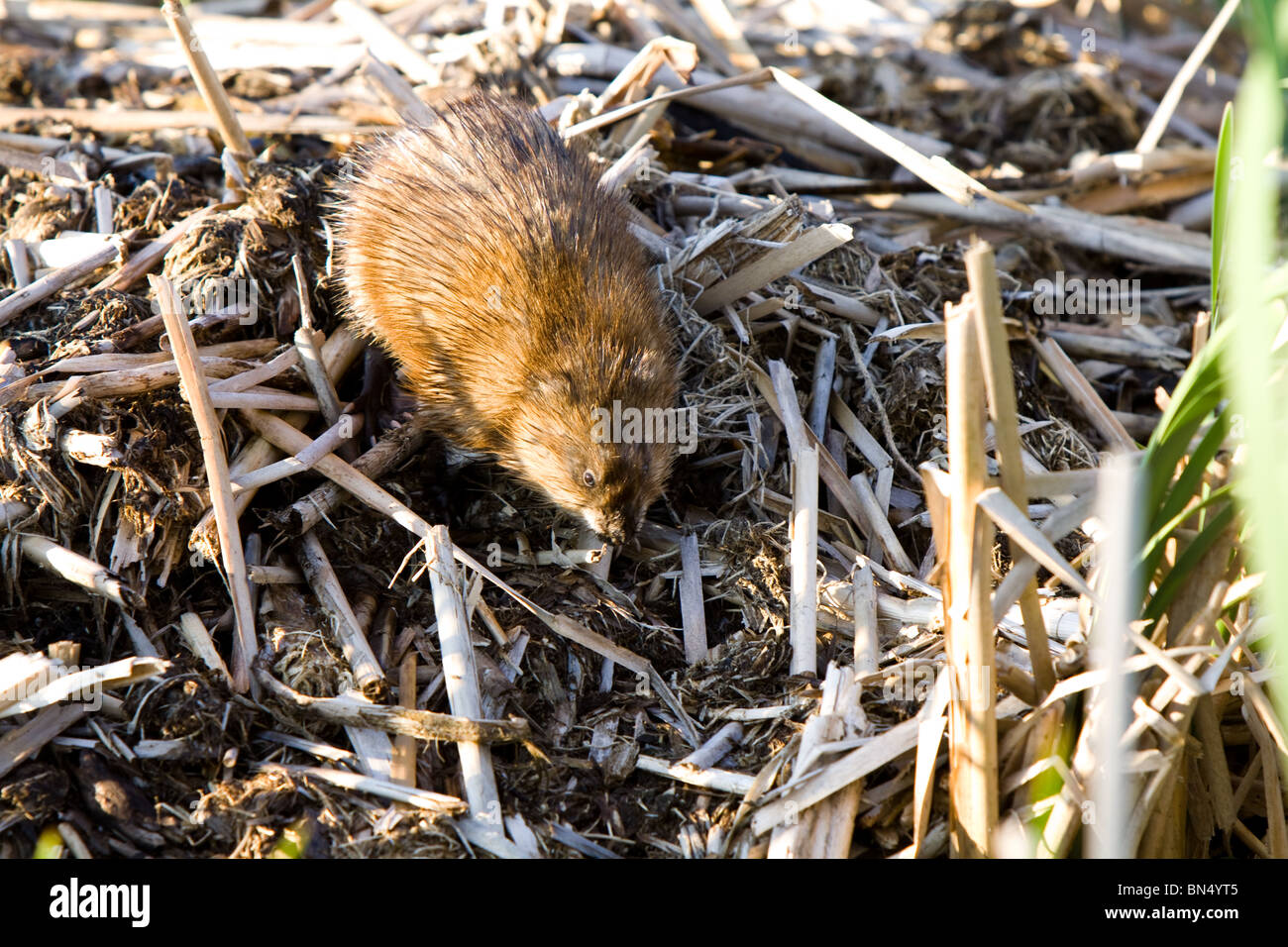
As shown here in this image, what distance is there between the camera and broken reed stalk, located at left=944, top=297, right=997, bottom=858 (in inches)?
95.7

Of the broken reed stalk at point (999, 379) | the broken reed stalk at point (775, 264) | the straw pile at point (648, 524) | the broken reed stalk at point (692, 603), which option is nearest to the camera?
the broken reed stalk at point (999, 379)

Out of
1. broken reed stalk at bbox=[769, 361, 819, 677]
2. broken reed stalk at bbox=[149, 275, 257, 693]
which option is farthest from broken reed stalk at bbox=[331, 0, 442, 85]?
broken reed stalk at bbox=[769, 361, 819, 677]

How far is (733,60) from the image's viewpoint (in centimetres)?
606

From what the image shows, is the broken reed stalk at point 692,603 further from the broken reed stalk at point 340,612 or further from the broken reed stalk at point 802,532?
the broken reed stalk at point 340,612

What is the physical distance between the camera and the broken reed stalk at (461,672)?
309 cm

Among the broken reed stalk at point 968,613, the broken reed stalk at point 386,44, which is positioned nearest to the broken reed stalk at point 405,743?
the broken reed stalk at point 968,613

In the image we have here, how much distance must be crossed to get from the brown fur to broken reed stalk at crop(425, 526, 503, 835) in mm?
674

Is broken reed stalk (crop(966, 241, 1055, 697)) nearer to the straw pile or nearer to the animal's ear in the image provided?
the straw pile

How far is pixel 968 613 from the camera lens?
264 centimetres

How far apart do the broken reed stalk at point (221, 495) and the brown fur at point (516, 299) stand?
1035 millimetres

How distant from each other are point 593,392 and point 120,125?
304 cm

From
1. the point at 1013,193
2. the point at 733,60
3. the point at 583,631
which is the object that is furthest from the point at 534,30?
the point at 583,631

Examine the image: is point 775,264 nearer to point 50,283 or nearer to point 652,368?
point 652,368
